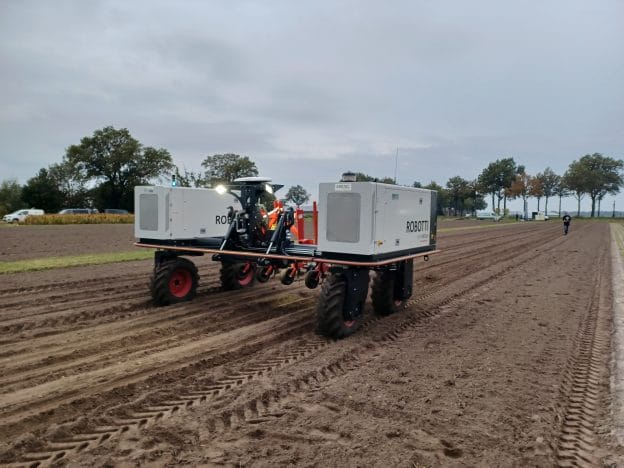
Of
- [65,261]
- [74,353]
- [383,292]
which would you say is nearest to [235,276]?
[383,292]

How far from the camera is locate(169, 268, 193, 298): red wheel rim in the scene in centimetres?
885

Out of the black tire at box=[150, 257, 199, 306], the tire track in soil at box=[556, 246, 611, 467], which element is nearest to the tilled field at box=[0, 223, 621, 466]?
the tire track in soil at box=[556, 246, 611, 467]

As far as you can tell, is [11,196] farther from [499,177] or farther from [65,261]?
[499,177]

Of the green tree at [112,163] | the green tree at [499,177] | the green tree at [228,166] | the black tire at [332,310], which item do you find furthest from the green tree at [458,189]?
the black tire at [332,310]

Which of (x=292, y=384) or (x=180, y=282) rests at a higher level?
(x=180, y=282)

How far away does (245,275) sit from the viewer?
10.7 m

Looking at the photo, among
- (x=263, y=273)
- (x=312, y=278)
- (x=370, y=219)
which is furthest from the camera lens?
(x=263, y=273)

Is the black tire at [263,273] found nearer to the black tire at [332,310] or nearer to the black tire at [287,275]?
the black tire at [287,275]

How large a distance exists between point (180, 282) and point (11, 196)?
84.4m

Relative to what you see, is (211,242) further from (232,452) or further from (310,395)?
(232,452)

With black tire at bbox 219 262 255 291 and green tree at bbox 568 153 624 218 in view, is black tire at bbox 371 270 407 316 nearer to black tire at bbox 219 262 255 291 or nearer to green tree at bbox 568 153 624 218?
black tire at bbox 219 262 255 291

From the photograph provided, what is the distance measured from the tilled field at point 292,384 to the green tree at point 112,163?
66369 mm

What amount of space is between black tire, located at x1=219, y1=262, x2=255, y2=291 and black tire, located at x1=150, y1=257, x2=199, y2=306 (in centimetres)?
104

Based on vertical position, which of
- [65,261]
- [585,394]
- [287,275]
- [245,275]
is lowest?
[585,394]
